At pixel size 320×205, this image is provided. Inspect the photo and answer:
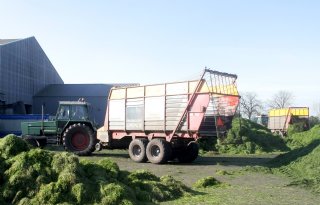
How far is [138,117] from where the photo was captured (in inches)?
706

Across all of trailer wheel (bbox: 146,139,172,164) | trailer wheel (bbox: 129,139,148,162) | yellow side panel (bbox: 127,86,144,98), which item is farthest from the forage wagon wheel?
trailer wheel (bbox: 146,139,172,164)

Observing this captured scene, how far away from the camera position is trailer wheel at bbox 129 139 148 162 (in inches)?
685

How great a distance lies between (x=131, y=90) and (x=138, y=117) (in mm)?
1251

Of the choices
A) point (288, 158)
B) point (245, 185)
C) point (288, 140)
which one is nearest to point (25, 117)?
point (288, 140)

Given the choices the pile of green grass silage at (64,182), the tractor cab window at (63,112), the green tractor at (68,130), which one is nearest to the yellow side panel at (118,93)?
the green tractor at (68,130)

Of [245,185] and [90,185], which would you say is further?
[245,185]

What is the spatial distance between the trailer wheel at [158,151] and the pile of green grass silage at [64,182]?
22.8 ft

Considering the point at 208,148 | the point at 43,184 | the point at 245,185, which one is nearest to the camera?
the point at 43,184

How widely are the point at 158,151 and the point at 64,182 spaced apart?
9.09m

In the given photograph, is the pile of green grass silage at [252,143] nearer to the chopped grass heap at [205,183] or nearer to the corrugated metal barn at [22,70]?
the chopped grass heap at [205,183]

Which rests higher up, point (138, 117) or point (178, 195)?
point (138, 117)

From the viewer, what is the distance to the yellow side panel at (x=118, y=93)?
61.5ft

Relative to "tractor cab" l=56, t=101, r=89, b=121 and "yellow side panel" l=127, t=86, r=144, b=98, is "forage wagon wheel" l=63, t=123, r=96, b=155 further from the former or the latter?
"yellow side panel" l=127, t=86, r=144, b=98

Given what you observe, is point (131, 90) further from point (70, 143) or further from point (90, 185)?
point (90, 185)
